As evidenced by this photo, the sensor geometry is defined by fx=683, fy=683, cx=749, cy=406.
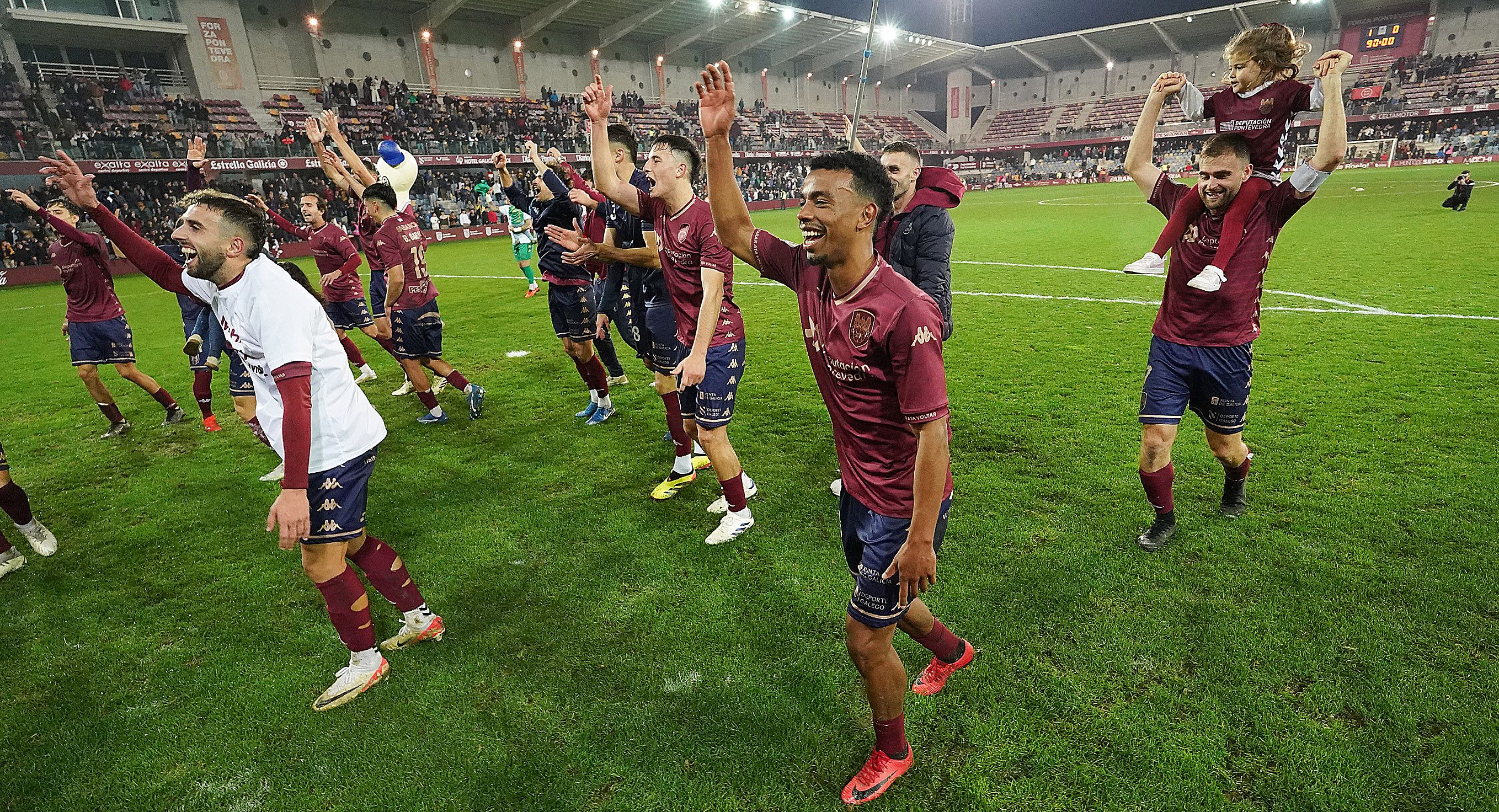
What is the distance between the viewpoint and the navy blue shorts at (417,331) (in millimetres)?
7449

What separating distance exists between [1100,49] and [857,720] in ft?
253

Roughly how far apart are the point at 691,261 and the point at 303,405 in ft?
8.32

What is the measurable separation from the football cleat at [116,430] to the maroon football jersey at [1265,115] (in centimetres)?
1095

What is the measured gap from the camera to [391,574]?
12.2 ft

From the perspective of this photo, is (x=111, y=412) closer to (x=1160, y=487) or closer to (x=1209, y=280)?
(x=1160, y=487)

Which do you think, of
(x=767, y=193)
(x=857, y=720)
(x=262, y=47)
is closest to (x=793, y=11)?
(x=767, y=193)

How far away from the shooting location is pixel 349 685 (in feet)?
11.6

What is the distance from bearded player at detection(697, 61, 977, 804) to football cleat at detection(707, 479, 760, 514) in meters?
2.40

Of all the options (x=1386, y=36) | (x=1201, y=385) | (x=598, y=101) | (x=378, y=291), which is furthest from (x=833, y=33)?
(x=1201, y=385)

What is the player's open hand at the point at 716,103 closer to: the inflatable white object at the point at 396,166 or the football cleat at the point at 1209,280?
the football cleat at the point at 1209,280

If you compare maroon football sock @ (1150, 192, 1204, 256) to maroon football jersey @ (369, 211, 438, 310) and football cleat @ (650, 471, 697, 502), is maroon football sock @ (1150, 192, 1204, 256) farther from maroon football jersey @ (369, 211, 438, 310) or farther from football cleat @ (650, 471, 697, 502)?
maroon football jersey @ (369, 211, 438, 310)

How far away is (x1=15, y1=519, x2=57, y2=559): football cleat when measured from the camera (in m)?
5.13

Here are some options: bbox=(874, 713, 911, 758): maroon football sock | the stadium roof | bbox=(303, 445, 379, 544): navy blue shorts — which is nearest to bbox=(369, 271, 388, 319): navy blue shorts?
bbox=(303, 445, 379, 544): navy blue shorts

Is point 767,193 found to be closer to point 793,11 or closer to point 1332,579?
point 793,11
